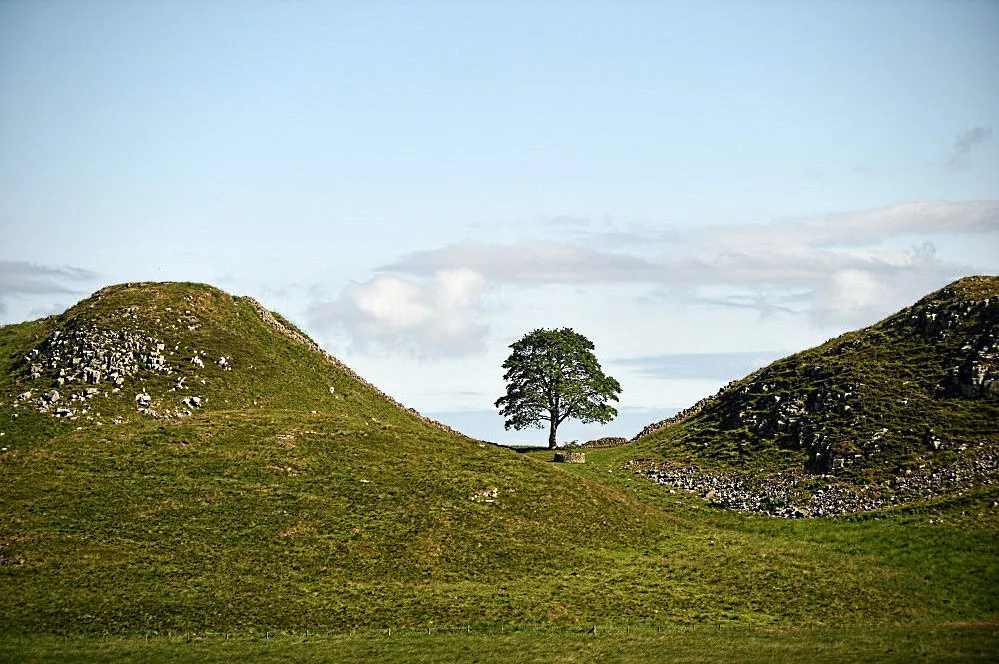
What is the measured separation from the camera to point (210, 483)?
83062mm

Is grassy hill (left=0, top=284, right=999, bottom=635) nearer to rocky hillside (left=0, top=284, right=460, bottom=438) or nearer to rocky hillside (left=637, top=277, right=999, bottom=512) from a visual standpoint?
rocky hillside (left=0, top=284, right=460, bottom=438)

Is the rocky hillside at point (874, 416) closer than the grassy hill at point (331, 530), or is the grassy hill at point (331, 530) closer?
the grassy hill at point (331, 530)

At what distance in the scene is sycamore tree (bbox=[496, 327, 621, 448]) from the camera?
138m

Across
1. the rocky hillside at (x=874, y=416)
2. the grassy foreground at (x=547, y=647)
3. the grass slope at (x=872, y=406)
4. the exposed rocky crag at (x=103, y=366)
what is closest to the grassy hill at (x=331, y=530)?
the exposed rocky crag at (x=103, y=366)

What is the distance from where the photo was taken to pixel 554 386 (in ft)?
453

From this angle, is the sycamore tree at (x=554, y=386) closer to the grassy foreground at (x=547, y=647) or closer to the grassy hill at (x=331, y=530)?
the grassy hill at (x=331, y=530)

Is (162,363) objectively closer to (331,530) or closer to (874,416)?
(331,530)

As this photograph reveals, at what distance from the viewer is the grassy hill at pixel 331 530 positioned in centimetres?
6594

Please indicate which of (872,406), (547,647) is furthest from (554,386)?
(547,647)

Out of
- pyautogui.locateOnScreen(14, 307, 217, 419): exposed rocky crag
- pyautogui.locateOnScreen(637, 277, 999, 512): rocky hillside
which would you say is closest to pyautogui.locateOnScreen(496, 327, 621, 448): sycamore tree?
pyautogui.locateOnScreen(637, 277, 999, 512): rocky hillside

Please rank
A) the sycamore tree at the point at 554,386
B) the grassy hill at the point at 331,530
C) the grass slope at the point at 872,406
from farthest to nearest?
the sycamore tree at the point at 554,386, the grass slope at the point at 872,406, the grassy hill at the point at 331,530

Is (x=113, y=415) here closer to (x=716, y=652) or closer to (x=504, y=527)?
(x=504, y=527)

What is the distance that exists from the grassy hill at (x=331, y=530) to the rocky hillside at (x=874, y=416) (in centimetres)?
743

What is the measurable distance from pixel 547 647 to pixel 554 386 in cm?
8005
